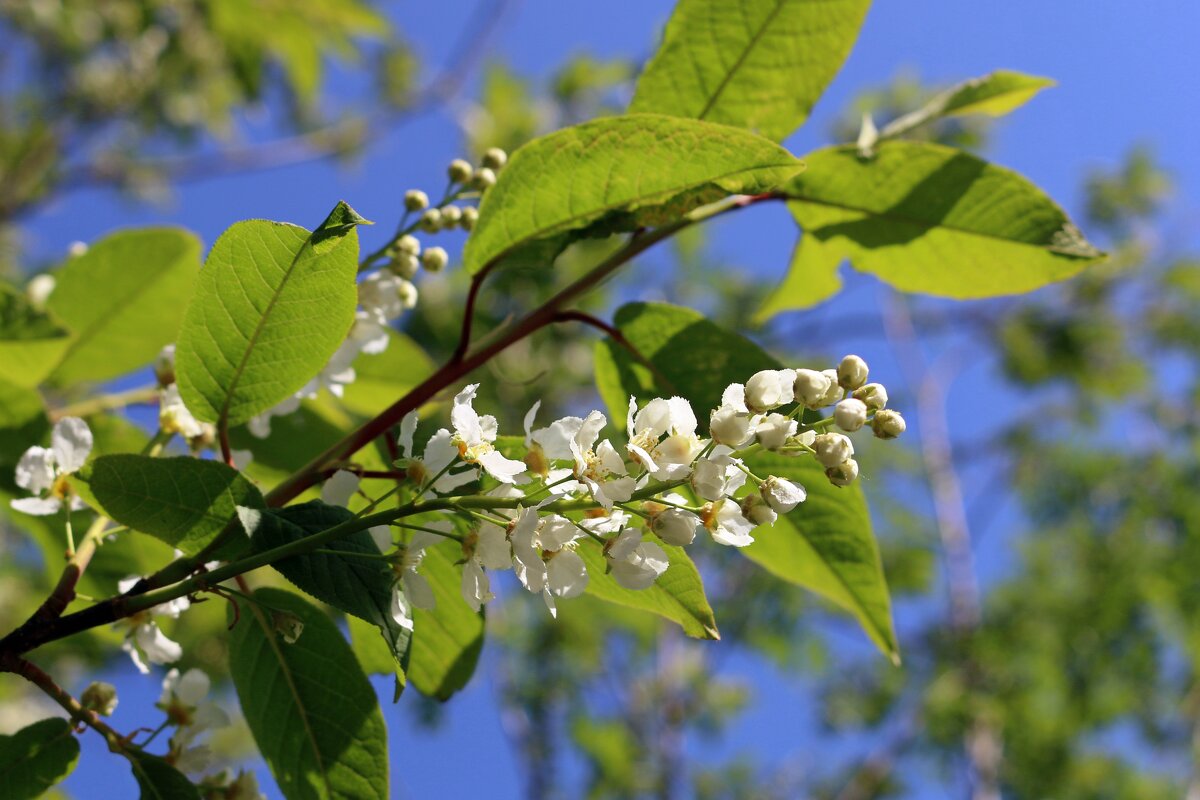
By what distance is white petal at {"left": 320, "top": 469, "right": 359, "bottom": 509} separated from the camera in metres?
0.89

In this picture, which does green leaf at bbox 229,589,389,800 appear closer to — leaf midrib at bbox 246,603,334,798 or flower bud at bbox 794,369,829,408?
leaf midrib at bbox 246,603,334,798

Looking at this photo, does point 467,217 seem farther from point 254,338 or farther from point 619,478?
point 619,478


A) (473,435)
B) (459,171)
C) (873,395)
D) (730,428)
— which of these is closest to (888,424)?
(873,395)

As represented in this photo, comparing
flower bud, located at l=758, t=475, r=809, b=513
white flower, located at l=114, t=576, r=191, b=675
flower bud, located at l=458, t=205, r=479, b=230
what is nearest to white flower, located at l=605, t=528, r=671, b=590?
flower bud, located at l=758, t=475, r=809, b=513

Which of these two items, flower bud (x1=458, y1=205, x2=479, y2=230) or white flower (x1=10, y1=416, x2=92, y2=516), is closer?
white flower (x1=10, y1=416, x2=92, y2=516)

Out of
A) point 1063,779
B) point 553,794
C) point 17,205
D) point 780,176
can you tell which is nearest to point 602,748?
point 553,794

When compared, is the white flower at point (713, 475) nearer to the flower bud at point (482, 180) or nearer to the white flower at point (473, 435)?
the white flower at point (473, 435)

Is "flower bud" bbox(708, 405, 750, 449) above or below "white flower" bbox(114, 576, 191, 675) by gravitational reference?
above

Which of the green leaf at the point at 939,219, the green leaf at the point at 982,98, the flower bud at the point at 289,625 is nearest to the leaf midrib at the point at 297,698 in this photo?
the flower bud at the point at 289,625

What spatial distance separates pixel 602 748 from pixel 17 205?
18.5 ft

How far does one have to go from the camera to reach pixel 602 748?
7.42m

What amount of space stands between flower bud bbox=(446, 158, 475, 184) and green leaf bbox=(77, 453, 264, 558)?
21.9 inches

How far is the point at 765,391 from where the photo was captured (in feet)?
2.48

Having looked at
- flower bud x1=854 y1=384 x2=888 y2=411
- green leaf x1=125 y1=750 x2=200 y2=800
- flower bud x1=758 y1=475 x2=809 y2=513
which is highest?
flower bud x1=854 y1=384 x2=888 y2=411
